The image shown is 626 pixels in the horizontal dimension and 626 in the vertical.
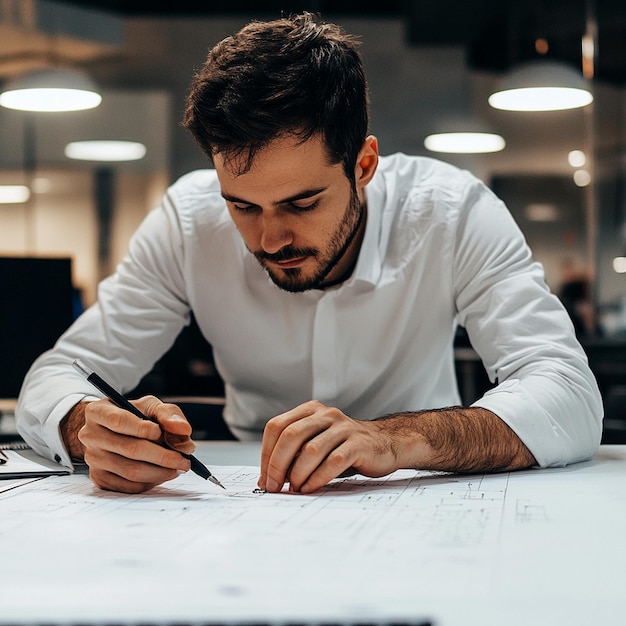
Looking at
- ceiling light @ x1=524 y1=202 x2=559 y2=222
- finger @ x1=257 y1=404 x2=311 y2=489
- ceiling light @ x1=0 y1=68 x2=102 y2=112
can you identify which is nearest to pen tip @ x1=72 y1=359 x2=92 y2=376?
finger @ x1=257 y1=404 x2=311 y2=489

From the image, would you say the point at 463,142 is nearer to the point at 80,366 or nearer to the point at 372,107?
the point at 372,107

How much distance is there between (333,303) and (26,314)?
0.82m

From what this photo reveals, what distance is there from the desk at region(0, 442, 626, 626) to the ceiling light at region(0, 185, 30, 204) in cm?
508

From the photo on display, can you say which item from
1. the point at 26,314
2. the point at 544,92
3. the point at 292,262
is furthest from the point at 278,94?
the point at 544,92

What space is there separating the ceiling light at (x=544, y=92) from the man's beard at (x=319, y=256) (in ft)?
12.0

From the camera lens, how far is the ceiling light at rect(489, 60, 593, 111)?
491cm

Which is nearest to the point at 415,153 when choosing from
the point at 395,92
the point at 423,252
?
the point at 395,92

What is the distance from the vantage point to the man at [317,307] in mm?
1242

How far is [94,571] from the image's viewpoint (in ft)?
2.66

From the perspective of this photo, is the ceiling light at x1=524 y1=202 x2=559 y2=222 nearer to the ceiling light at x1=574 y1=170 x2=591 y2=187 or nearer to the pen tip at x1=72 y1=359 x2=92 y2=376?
the ceiling light at x1=574 y1=170 x2=591 y2=187

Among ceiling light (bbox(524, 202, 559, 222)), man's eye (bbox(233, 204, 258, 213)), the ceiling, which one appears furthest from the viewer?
the ceiling

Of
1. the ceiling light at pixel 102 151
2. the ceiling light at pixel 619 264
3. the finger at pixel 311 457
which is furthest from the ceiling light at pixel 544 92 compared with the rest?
the finger at pixel 311 457

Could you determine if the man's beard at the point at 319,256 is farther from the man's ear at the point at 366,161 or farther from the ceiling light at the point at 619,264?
the ceiling light at the point at 619,264

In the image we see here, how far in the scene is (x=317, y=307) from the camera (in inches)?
68.5
